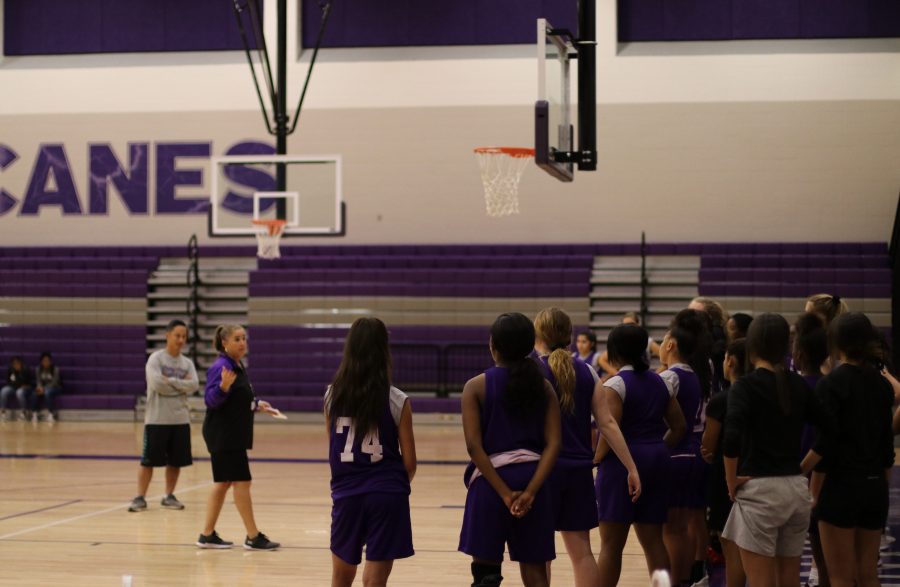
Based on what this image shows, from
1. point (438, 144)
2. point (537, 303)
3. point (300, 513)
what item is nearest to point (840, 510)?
point (300, 513)

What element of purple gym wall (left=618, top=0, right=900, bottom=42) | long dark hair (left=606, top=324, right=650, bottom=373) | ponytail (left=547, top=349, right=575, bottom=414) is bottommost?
ponytail (left=547, top=349, right=575, bottom=414)

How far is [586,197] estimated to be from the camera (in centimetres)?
1945

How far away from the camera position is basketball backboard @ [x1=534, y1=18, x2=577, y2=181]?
8.95 m

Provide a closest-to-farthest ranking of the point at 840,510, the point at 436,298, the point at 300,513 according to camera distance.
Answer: the point at 840,510 → the point at 300,513 → the point at 436,298

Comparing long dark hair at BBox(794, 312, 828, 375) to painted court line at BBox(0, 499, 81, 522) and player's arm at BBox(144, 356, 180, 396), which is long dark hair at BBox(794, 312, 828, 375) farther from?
painted court line at BBox(0, 499, 81, 522)

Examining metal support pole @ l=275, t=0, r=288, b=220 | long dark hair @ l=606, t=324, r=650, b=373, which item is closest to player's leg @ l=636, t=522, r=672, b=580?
long dark hair @ l=606, t=324, r=650, b=373

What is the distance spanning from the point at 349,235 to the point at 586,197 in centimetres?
422

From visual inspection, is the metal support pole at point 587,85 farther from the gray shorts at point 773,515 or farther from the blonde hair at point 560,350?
the gray shorts at point 773,515

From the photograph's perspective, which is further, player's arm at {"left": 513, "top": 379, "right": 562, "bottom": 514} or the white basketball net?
the white basketball net

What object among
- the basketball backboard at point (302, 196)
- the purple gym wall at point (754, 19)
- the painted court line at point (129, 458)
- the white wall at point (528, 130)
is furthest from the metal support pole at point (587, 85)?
the purple gym wall at point (754, 19)

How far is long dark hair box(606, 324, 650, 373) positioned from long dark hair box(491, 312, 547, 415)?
2.85 ft

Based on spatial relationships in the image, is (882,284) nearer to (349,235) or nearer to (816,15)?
(816,15)

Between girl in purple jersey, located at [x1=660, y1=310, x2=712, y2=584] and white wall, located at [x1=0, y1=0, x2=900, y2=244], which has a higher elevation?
white wall, located at [x1=0, y1=0, x2=900, y2=244]

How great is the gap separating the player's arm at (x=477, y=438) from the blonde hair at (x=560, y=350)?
502 mm
